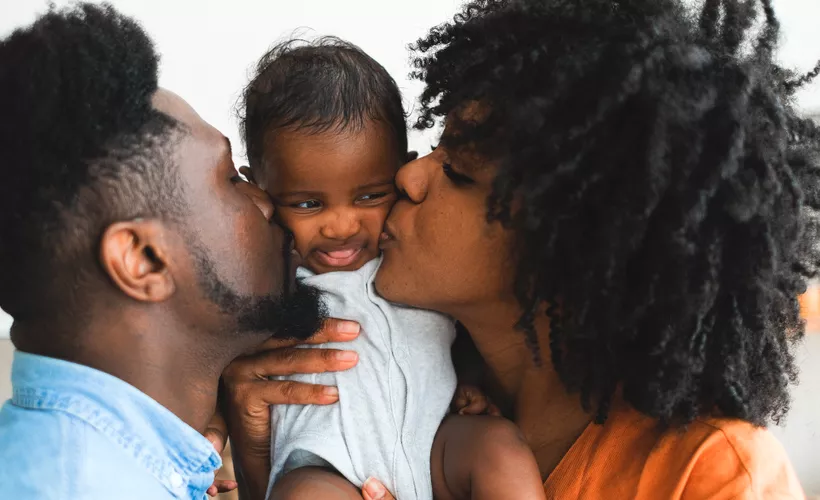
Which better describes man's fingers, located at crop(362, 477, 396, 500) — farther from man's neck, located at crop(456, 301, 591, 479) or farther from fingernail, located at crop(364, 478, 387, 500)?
man's neck, located at crop(456, 301, 591, 479)

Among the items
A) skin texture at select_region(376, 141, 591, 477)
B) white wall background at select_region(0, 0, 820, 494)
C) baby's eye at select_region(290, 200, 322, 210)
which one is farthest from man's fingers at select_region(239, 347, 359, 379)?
white wall background at select_region(0, 0, 820, 494)

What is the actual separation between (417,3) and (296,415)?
1.41 meters

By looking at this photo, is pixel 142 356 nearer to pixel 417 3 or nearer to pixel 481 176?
pixel 481 176

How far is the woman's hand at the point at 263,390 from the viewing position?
1.18 metres

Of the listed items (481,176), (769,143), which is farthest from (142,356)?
(769,143)

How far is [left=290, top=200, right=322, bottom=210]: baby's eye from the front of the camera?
4.14 ft

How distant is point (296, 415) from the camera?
1200 millimetres

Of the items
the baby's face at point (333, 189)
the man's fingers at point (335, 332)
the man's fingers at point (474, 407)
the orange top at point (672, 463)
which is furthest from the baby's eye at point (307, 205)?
A: the orange top at point (672, 463)

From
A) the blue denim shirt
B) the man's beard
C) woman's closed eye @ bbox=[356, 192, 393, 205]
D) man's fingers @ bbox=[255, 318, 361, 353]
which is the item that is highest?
woman's closed eye @ bbox=[356, 192, 393, 205]

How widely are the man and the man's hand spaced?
43 cm

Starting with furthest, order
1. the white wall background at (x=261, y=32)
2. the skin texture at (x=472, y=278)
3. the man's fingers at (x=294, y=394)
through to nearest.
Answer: the white wall background at (x=261, y=32) → the man's fingers at (x=294, y=394) → the skin texture at (x=472, y=278)

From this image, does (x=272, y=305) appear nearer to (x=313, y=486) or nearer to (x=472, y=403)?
(x=313, y=486)

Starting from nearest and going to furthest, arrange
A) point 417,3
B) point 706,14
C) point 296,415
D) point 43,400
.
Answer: point 43,400 < point 706,14 < point 296,415 < point 417,3

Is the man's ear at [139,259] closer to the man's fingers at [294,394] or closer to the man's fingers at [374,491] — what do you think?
the man's fingers at [294,394]
